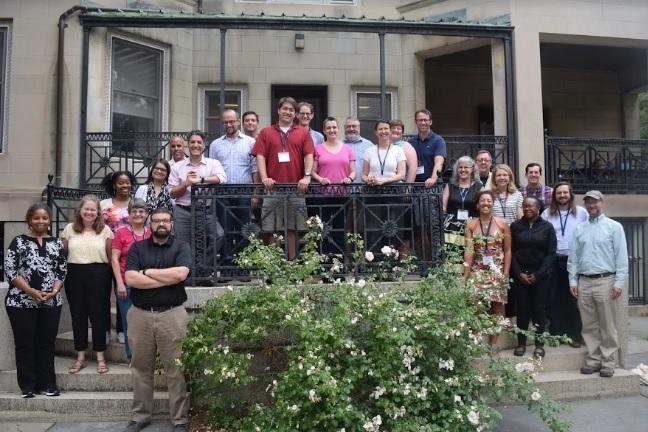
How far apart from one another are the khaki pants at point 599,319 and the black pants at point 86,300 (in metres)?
5.17

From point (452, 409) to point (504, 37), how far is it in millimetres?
7962

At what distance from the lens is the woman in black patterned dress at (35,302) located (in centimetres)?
533

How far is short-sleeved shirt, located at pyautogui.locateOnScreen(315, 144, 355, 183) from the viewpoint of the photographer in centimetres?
632

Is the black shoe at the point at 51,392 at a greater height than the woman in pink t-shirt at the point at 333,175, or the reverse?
the woman in pink t-shirt at the point at 333,175

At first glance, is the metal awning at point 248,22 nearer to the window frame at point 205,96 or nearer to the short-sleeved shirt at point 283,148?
the window frame at point 205,96

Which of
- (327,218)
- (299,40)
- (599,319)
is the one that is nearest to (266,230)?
(327,218)

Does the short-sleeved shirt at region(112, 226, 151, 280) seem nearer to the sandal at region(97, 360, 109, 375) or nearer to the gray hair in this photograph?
the sandal at region(97, 360, 109, 375)

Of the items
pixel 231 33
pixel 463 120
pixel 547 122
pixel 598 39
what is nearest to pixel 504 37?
pixel 598 39

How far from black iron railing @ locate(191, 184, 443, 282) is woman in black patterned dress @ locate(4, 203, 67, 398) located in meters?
1.40

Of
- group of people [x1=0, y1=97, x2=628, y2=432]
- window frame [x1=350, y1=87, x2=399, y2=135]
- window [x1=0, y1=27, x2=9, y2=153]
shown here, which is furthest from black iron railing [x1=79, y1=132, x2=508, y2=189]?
group of people [x1=0, y1=97, x2=628, y2=432]

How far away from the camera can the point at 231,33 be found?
36.9 ft

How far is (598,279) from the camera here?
5969 millimetres

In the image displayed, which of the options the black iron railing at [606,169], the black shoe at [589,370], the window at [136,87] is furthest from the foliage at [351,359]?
the black iron railing at [606,169]

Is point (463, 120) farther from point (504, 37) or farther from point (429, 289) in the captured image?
point (429, 289)
